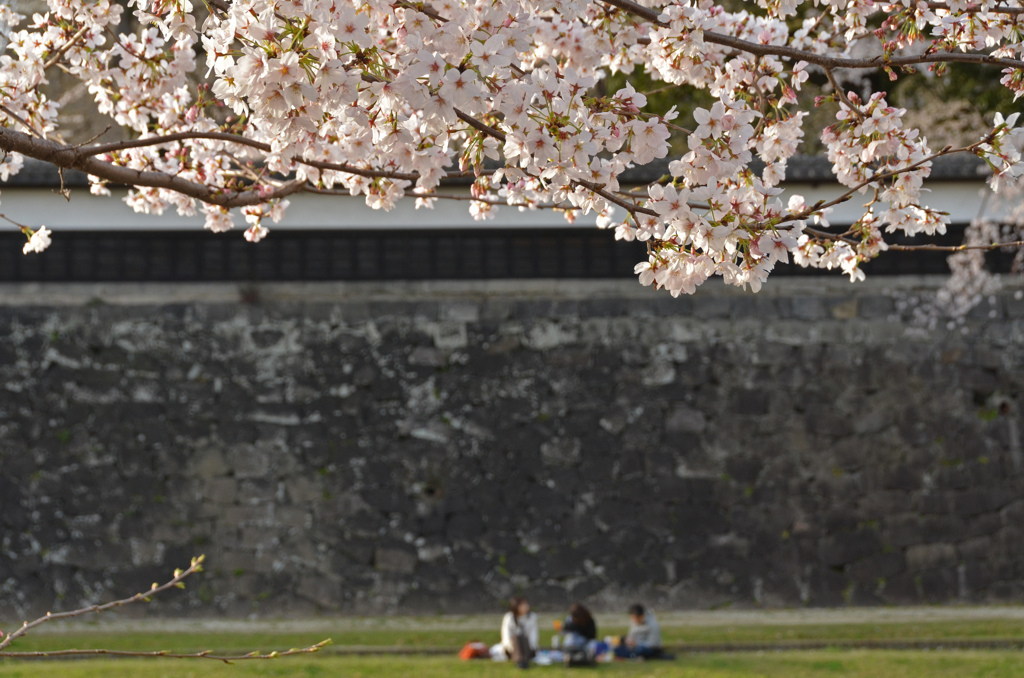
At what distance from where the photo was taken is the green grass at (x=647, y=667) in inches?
254

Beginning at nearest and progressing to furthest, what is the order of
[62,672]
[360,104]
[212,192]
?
[360,104]
[212,192]
[62,672]

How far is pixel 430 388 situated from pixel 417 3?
688 cm

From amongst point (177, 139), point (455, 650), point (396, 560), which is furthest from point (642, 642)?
point (177, 139)

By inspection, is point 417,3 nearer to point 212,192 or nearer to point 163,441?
point 212,192

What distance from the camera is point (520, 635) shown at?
733 centimetres

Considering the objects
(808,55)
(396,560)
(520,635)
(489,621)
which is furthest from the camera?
(396,560)

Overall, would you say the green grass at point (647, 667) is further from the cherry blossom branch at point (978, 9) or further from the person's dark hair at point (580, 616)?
the cherry blossom branch at point (978, 9)

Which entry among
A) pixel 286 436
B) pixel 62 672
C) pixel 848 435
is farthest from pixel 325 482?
pixel 848 435

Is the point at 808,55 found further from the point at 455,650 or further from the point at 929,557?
the point at 929,557

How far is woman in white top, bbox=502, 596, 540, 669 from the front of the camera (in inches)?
288

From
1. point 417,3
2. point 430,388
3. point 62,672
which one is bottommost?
point 62,672

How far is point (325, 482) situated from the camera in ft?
30.9

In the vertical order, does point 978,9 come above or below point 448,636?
above

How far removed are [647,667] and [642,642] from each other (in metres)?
0.50
